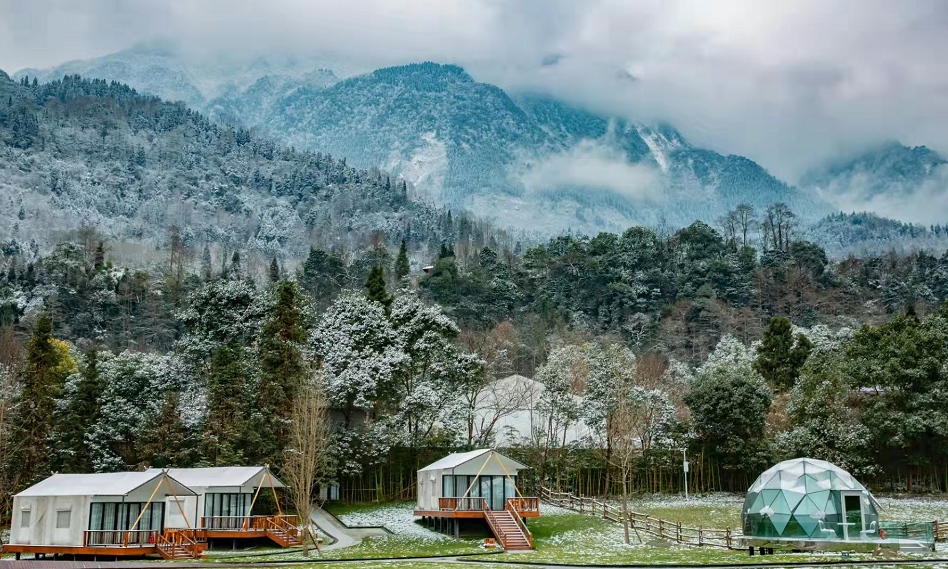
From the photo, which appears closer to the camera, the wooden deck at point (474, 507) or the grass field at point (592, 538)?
the grass field at point (592, 538)

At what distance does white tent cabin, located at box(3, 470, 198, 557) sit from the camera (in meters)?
39.0

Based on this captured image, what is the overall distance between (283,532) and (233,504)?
11.3ft

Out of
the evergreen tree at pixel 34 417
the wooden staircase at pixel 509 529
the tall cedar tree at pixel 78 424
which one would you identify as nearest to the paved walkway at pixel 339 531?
the wooden staircase at pixel 509 529

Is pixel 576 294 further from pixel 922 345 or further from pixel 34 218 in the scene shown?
pixel 34 218

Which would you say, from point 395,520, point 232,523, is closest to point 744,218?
point 395,520

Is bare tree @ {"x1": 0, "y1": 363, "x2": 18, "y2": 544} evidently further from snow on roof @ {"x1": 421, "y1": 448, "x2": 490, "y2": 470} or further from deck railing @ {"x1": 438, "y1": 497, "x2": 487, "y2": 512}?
deck railing @ {"x1": 438, "y1": 497, "x2": 487, "y2": 512}

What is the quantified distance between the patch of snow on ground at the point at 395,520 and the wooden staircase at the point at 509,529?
2769 mm

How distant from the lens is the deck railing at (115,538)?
38.9 metres

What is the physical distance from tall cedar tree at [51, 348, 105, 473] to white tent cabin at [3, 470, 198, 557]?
1131 centimetres

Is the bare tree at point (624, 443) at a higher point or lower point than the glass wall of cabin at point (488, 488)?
higher

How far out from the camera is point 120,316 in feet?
338

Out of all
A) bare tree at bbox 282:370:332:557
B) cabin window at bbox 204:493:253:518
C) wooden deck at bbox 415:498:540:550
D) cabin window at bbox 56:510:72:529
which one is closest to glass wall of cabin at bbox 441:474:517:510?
wooden deck at bbox 415:498:540:550

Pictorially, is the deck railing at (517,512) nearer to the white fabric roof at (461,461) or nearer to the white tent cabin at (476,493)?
the white tent cabin at (476,493)

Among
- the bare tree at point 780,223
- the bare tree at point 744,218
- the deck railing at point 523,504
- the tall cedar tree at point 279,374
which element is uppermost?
the bare tree at point 744,218
